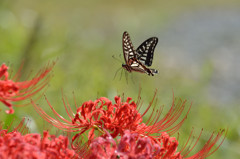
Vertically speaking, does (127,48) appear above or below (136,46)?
below

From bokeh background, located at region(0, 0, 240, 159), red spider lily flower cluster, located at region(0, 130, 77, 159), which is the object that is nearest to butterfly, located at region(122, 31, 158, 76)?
bokeh background, located at region(0, 0, 240, 159)

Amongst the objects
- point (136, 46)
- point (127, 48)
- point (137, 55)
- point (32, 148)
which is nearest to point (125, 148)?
point (32, 148)

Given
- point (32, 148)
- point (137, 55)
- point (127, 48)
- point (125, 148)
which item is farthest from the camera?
point (137, 55)

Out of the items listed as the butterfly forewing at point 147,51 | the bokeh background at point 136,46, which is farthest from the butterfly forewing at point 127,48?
the butterfly forewing at point 147,51

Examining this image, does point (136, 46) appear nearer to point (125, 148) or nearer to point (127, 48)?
point (127, 48)

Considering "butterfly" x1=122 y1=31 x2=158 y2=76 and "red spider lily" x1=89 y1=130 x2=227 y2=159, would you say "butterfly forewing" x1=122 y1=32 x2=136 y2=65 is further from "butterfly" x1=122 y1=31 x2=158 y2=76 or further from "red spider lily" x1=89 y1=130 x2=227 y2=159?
"red spider lily" x1=89 y1=130 x2=227 y2=159

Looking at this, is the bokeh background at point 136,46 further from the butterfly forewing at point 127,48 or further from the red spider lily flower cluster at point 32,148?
the red spider lily flower cluster at point 32,148
